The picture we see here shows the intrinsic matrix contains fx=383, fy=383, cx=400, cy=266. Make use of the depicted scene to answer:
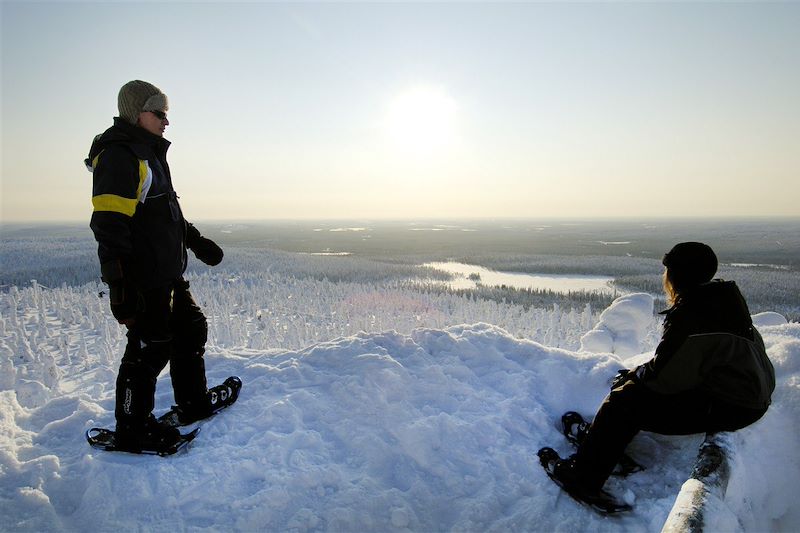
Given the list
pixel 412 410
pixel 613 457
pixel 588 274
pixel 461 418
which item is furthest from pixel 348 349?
pixel 588 274

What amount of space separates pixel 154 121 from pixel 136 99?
0.18 metres

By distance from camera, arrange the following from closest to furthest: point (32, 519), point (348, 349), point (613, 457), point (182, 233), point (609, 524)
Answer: point (32, 519) → point (609, 524) → point (613, 457) → point (182, 233) → point (348, 349)

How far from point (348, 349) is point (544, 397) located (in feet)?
7.16

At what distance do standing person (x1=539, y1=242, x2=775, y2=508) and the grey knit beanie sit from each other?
13.1 ft

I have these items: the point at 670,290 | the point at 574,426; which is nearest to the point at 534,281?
the point at 574,426

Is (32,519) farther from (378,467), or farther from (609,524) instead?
(609,524)

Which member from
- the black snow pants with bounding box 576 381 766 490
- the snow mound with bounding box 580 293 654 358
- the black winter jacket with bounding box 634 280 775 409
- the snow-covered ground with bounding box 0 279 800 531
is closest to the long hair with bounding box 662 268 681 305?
the black winter jacket with bounding box 634 280 775 409

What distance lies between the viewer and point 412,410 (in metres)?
3.45

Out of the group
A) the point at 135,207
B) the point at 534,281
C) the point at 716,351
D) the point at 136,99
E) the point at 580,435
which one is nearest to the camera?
the point at 716,351

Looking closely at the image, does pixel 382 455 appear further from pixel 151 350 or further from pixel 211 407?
pixel 151 350

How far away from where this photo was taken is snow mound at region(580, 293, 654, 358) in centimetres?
953

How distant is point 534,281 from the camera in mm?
64812

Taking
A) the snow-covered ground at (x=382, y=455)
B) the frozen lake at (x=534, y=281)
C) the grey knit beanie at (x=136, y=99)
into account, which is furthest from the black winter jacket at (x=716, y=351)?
the frozen lake at (x=534, y=281)

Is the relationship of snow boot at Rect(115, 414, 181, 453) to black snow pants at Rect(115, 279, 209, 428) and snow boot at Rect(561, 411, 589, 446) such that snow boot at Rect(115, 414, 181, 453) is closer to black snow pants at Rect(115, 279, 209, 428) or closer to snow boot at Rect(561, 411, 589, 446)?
black snow pants at Rect(115, 279, 209, 428)
